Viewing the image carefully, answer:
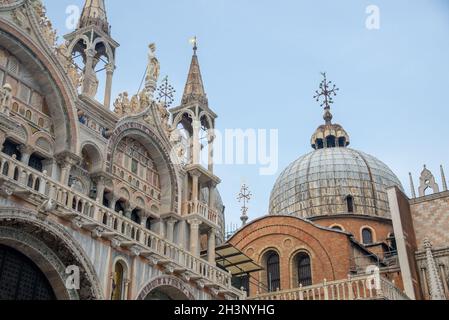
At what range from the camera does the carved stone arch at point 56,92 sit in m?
17.5

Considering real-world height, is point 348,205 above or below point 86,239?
above

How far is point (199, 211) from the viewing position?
70.9 ft

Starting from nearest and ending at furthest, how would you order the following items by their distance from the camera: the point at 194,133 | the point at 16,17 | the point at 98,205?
the point at 98,205, the point at 16,17, the point at 194,133

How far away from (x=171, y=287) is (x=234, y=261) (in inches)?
312

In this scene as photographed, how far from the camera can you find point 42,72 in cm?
1766

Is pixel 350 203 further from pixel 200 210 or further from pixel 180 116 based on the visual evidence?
pixel 200 210

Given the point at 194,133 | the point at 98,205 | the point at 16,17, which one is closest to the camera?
the point at 98,205

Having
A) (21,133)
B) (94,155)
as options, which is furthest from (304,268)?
(21,133)

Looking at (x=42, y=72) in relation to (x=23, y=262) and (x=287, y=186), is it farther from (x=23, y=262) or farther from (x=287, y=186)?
(x=287, y=186)

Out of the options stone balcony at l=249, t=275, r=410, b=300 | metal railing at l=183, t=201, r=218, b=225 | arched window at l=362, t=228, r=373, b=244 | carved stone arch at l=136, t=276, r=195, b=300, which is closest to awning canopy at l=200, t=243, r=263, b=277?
metal railing at l=183, t=201, r=218, b=225

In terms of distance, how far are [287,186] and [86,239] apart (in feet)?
93.3

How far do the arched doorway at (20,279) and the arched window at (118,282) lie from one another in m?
1.65
